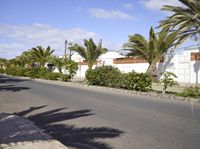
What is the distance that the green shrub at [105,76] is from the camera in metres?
27.8

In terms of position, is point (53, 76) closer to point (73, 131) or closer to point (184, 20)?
point (184, 20)

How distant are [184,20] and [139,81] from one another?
Result: 5123mm

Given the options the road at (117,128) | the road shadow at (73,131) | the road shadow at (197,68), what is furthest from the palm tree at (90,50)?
the road shadow at (73,131)

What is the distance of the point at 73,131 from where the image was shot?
8.88 metres

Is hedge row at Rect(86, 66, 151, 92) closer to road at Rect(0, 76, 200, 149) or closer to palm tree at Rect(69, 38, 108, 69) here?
road at Rect(0, 76, 200, 149)

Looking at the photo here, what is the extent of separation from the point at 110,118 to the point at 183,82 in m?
23.4

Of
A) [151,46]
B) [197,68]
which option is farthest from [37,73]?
[197,68]

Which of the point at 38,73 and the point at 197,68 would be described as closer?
the point at 197,68

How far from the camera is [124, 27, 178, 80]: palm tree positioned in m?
32.0

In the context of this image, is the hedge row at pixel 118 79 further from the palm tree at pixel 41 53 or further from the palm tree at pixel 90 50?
the palm tree at pixel 41 53

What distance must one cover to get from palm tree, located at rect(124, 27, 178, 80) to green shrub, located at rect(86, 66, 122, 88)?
5.18 metres

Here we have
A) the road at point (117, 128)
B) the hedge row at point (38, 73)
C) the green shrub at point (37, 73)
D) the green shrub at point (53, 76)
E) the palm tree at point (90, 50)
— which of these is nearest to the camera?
the road at point (117, 128)

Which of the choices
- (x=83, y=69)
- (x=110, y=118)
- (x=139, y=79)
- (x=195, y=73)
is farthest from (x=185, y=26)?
(x=83, y=69)

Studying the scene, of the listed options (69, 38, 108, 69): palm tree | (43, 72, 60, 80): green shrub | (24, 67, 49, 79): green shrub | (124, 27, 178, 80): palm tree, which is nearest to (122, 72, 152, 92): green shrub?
(124, 27, 178, 80): palm tree
